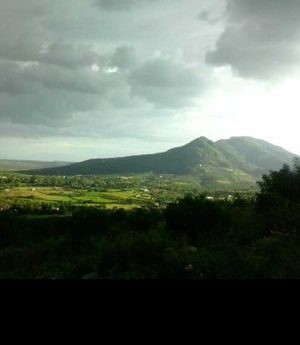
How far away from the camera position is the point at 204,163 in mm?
43000

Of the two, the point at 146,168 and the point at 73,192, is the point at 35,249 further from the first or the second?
the point at 146,168

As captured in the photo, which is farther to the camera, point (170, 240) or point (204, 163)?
point (204, 163)

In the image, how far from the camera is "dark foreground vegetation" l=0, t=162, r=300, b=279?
6.56 metres

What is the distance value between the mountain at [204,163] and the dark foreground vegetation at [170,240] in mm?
7311

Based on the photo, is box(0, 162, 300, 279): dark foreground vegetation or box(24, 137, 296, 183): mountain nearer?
box(0, 162, 300, 279): dark foreground vegetation

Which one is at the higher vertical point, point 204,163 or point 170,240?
point 204,163

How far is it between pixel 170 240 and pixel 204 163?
114 feet

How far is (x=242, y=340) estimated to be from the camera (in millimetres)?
1802

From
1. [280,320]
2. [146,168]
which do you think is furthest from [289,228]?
[146,168]

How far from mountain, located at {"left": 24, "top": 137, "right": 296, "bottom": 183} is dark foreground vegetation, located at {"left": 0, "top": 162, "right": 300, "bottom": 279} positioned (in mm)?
7311

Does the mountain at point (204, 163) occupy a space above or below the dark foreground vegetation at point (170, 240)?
above

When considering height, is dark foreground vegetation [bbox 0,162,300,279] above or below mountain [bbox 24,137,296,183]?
below

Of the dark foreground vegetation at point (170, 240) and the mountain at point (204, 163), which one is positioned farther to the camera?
the mountain at point (204, 163)

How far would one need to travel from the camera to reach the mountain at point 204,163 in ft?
88.3
